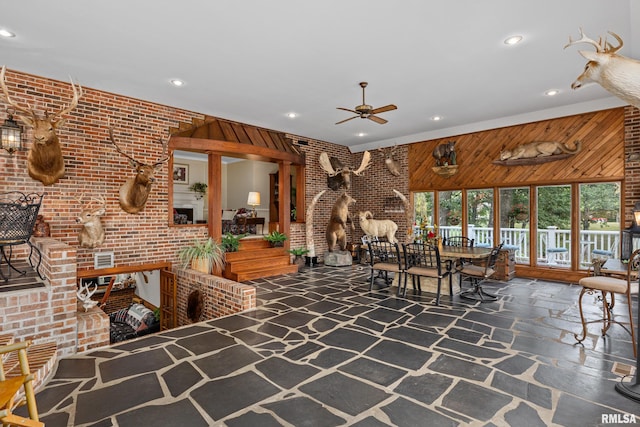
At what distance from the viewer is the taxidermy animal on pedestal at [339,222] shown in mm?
8297

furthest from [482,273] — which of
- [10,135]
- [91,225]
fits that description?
[10,135]

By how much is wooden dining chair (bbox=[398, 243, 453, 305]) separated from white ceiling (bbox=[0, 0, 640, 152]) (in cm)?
275

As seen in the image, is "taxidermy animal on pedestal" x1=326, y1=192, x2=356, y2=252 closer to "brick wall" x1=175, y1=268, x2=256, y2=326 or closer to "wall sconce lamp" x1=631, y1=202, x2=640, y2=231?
"brick wall" x1=175, y1=268, x2=256, y2=326

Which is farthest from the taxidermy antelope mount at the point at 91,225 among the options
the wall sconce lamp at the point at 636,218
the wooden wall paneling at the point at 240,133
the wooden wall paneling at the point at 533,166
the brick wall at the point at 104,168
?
the wall sconce lamp at the point at 636,218

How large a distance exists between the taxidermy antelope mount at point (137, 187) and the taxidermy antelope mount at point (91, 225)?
1.24 feet

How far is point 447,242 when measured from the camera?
721cm

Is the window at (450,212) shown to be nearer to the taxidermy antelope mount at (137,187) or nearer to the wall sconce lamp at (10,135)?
the taxidermy antelope mount at (137,187)

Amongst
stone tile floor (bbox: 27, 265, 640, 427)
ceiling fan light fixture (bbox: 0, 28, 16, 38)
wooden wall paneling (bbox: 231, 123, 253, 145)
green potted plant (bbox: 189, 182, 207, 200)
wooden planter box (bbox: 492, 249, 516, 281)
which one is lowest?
stone tile floor (bbox: 27, 265, 640, 427)

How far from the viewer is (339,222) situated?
27.5 feet

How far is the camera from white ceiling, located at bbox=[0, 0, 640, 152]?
335 cm

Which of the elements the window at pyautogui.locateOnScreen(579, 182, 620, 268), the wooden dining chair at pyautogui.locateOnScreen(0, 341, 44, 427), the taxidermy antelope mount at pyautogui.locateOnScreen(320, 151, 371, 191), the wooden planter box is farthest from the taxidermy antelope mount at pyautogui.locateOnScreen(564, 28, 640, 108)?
the taxidermy antelope mount at pyautogui.locateOnScreen(320, 151, 371, 191)

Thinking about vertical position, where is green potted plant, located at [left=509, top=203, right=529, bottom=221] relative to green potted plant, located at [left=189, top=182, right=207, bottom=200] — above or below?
below

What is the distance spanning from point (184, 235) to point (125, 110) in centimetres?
257

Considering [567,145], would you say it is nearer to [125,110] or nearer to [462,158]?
[462,158]
